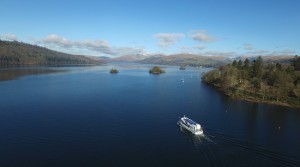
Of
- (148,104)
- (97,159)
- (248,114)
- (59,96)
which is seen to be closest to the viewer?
(97,159)

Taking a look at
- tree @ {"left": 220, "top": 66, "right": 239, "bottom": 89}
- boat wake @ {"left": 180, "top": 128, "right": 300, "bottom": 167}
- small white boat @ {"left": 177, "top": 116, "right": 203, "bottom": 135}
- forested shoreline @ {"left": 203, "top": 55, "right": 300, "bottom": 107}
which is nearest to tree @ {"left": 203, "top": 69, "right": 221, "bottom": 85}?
forested shoreline @ {"left": 203, "top": 55, "right": 300, "bottom": 107}

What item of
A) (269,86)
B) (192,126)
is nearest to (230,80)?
(269,86)

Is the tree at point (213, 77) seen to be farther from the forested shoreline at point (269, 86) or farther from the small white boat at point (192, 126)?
the small white boat at point (192, 126)

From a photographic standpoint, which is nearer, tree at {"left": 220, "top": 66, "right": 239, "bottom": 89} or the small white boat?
the small white boat

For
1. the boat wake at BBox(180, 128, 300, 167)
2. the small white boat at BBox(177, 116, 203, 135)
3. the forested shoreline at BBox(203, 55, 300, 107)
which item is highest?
the forested shoreline at BBox(203, 55, 300, 107)

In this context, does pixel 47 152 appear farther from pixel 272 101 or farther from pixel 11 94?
pixel 272 101

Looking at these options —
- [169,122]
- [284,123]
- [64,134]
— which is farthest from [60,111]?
[284,123]

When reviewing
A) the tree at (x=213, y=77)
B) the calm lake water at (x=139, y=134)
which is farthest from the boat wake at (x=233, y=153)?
the tree at (x=213, y=77)

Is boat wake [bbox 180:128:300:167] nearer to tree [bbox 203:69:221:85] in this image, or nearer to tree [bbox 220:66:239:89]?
tree [bbox 220:66:239:89]
